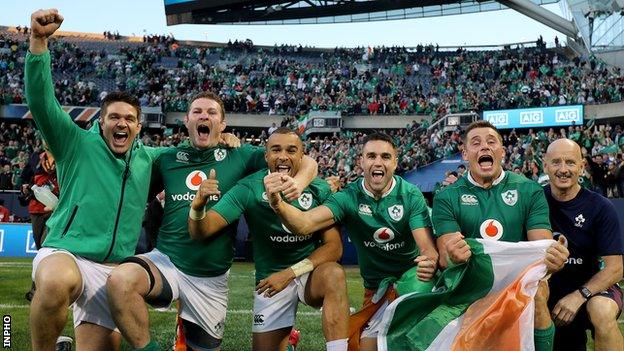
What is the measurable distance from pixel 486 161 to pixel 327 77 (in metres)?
37.2

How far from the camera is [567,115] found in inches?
1185

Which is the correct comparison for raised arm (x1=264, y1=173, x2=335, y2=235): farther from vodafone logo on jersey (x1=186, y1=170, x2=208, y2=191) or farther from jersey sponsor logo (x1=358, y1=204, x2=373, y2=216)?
vodafone logo on jersey (x1=186, y1=170, x2=208, y2=191)

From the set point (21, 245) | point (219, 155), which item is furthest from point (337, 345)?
point (21, 245)

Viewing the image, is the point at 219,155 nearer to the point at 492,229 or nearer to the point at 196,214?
the point at 196,214

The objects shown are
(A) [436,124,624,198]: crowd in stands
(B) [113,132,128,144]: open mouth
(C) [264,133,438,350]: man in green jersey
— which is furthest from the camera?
(A) [436,124,624,198]: crowd in stands

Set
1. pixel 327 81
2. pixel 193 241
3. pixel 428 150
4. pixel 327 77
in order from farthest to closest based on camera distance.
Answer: pixel 327 77
pixel 327 81
pixel 428 150
pixel 193 241

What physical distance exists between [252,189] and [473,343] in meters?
1.93

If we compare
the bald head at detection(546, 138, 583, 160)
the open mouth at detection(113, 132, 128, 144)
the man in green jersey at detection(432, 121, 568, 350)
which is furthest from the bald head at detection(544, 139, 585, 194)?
the open mouth at detection(113, 132, 128, 144)

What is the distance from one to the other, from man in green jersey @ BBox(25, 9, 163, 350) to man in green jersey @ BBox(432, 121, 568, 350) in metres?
2.19

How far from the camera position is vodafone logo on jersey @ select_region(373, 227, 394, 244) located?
468 cm

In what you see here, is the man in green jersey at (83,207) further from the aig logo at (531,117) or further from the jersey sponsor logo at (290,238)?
the aig logo at (531,117)

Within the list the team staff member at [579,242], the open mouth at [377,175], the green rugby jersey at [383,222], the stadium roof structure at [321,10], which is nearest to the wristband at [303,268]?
the green rugby jersey at [383,222]

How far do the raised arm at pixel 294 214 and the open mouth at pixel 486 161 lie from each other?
1173 millimetres

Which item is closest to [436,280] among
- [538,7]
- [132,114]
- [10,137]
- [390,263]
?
[390,263]
